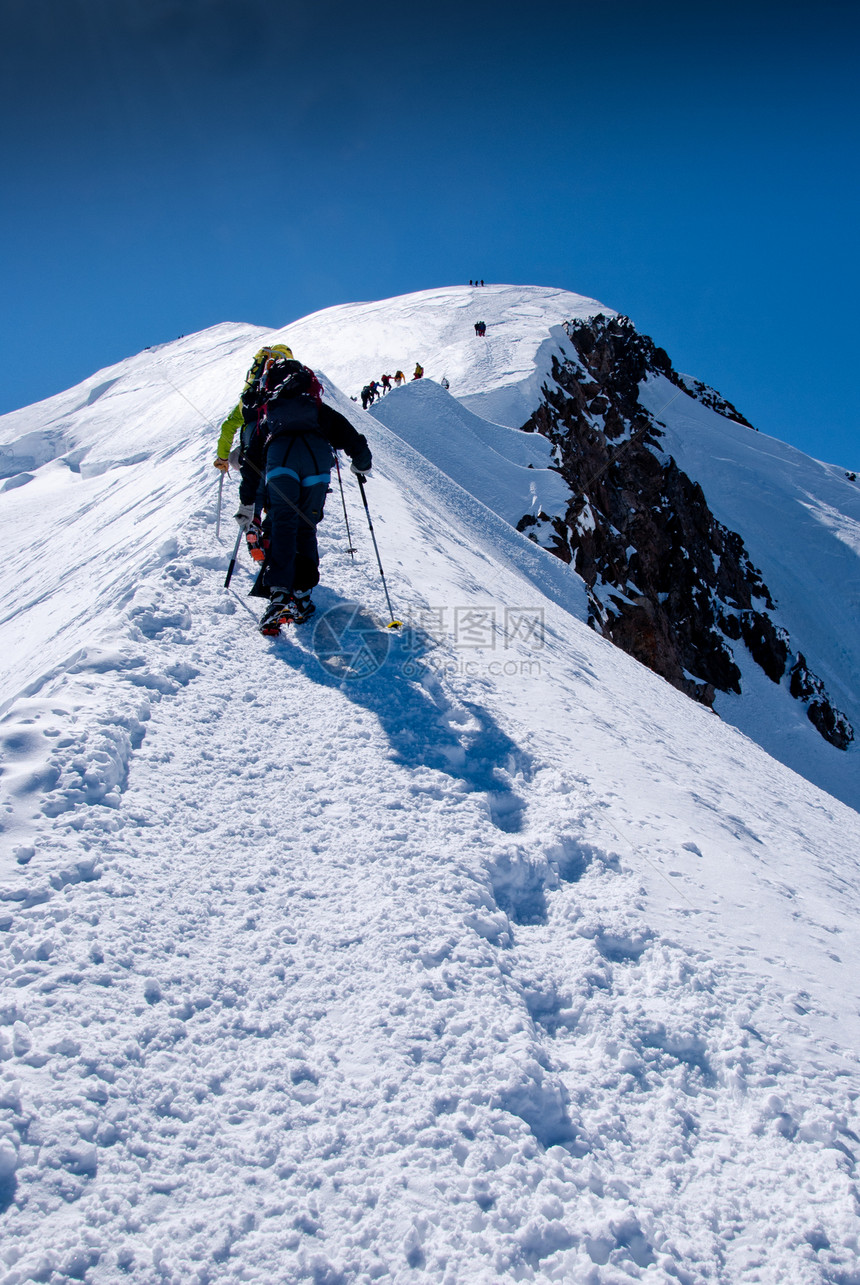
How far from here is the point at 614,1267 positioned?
181 cm

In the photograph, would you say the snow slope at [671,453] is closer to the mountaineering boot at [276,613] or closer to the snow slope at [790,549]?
the snow slope at [790,549]

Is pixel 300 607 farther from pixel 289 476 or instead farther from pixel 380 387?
pixel 380 387

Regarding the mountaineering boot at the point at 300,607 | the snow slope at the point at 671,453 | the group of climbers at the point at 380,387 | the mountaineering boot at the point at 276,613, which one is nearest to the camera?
the mountaineering boot at the point at 276,613

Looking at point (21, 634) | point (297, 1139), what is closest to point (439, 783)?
point (297, 1139)

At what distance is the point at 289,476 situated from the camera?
5.30 m

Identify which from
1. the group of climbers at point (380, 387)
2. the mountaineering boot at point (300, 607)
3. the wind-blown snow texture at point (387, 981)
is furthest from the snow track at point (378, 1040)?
the group of climbers at point (380, 387)

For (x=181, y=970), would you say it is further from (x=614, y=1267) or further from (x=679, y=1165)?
(x=679, y=1165)

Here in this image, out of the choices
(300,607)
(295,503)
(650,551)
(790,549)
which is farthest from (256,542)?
(790,549)

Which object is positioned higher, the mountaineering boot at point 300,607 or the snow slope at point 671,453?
the snow slope at point 671,453

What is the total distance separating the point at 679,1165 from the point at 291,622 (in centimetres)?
409

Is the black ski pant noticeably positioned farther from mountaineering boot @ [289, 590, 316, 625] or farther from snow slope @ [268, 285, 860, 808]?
snow slope @ [268, 285, 860, 808]

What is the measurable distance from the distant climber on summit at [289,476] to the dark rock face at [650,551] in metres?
19.6

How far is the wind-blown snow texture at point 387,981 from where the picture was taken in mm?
1845

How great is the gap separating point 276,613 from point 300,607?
0.27 m
